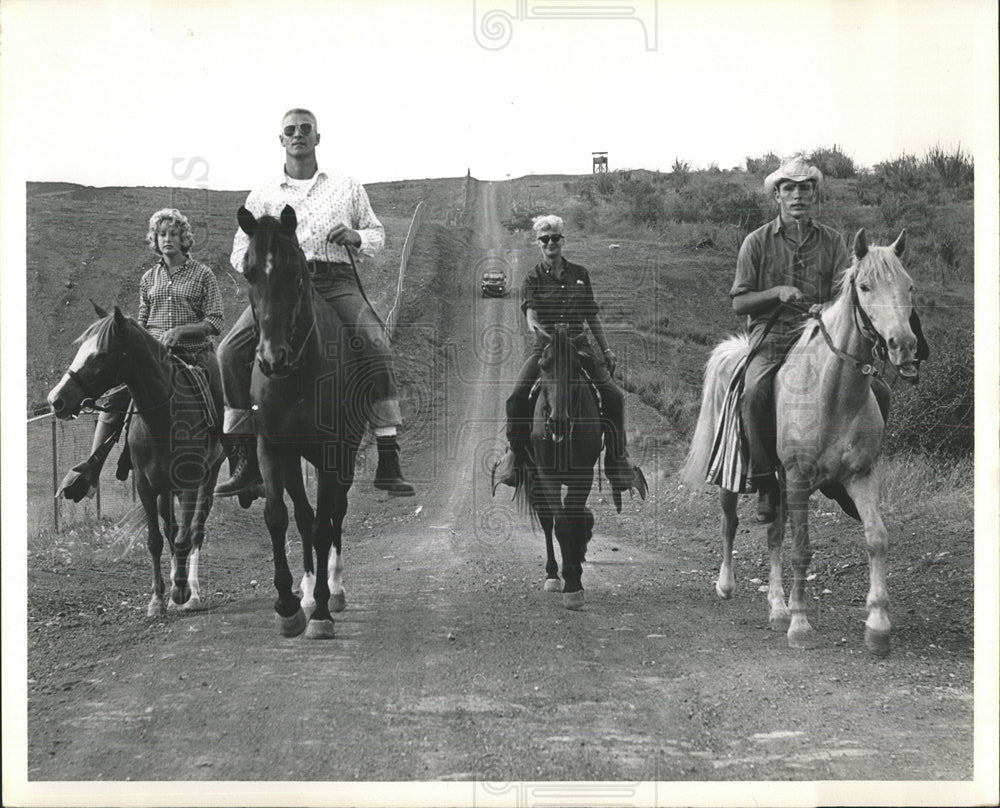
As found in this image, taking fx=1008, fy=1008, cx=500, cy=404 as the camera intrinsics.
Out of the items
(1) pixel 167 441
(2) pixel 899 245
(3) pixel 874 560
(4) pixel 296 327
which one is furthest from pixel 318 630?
(2) pixel 899 245

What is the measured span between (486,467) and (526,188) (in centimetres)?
181

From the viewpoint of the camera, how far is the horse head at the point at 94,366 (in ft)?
17.6

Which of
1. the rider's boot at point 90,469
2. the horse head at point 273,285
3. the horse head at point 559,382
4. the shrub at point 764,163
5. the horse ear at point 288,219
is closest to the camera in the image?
the horse head at point 273,285

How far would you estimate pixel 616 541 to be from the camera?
6285mm

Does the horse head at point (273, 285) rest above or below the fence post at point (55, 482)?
above

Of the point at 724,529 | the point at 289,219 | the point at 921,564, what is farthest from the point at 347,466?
the point at 921,564

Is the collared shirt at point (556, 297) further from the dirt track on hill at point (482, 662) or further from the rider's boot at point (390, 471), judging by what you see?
the rider's boot at point (390, 471)

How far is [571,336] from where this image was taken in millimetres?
5867

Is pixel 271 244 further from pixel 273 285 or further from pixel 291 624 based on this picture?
pixel 291 624

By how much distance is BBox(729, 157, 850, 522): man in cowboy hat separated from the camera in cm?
559

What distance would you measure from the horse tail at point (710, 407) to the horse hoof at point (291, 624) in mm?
2431

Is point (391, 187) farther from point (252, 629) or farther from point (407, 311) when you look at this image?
point (252, 629)

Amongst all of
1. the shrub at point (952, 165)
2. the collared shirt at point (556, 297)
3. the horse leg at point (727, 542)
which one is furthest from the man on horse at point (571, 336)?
the shrub at point (952, 165)

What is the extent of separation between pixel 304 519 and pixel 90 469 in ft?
4.55
